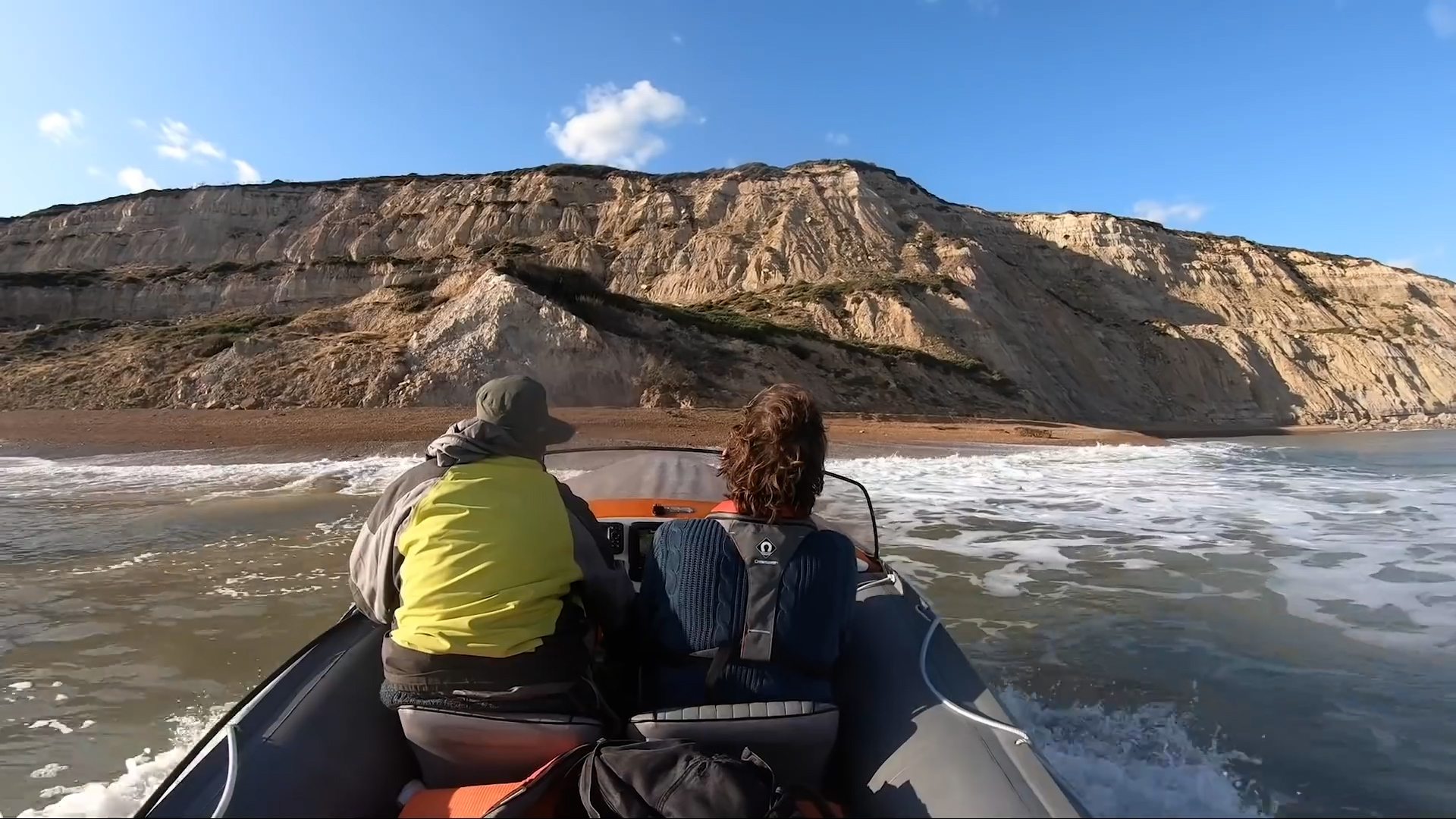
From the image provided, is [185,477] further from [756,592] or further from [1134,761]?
[1134,761]

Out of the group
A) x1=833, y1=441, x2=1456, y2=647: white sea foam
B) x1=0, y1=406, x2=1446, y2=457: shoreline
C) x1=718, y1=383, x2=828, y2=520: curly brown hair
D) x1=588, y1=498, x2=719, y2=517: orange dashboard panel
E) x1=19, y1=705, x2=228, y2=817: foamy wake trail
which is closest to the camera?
x1=718, y1=383, x2=828, y2=520: curly brown hair

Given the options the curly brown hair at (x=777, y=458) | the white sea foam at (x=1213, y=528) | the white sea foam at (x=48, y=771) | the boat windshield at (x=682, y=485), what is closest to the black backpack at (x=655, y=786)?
the curly brown hair at (x=777, y=458)

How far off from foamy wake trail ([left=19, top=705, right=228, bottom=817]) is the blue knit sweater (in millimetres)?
2354

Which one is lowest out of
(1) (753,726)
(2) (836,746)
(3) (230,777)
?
(2) (836,746)

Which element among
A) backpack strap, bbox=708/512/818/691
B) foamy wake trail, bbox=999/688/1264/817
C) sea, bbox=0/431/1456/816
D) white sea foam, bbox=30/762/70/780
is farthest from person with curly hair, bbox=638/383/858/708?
white sea foam, bbox=30/762/70/780

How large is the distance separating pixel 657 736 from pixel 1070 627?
4.31 metres

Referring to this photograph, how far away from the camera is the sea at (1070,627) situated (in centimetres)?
355

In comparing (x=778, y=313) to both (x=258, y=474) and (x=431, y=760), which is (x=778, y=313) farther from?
(x=431, y=760)

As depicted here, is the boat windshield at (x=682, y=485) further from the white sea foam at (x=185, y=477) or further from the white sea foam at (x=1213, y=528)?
the white sea foam at (x=185, y=477)

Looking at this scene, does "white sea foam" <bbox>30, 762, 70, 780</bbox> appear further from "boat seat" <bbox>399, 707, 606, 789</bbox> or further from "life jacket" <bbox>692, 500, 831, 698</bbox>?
"life jacket" <bbox>692, 500, 831, 698</bbox>

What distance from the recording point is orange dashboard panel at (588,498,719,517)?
12.0 feet

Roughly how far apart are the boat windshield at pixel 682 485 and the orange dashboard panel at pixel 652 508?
0.14 feet

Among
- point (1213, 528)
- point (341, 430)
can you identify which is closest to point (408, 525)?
point (1213, 528)

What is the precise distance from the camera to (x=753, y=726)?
2.27 m
